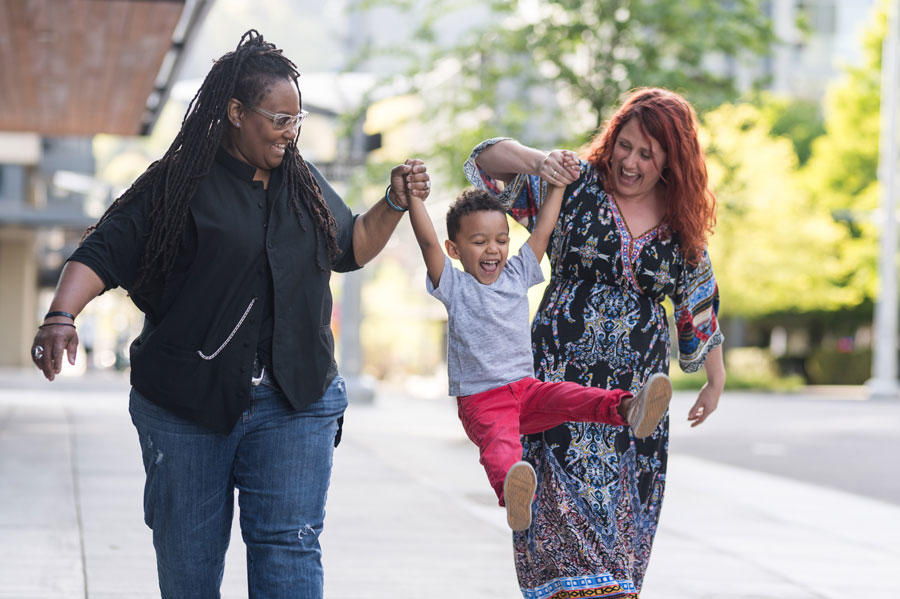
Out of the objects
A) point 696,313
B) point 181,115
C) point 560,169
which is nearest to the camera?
point 560,169

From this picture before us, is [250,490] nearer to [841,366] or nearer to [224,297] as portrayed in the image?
[224,297]

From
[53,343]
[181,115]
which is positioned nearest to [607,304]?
[53,343]

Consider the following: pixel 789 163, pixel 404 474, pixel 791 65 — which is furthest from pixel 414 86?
pixel 791 65

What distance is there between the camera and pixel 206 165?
11.8 ft

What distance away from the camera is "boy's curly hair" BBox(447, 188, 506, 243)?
13.5ft

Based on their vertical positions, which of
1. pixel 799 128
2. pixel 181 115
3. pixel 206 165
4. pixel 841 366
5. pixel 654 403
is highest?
pixel 799 128

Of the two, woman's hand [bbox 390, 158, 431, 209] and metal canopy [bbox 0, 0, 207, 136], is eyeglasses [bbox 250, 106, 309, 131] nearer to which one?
woman's hand [bbox 390, 158, 431, 209]

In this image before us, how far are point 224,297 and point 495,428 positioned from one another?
0.92 meters

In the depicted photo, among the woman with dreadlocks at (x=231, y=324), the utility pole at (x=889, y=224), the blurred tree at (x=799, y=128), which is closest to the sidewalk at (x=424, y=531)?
the woman with dreadlocks at (x=231, y=324)

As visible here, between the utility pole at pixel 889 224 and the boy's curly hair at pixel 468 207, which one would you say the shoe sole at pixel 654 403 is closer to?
the boy's curly hair at pixel 468 207

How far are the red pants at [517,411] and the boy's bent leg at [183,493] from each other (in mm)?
758

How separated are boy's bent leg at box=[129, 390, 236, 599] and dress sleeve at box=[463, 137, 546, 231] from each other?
133 centimetres

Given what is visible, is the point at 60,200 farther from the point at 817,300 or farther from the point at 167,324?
the point at 167,324

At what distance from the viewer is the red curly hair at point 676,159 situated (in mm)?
4262
